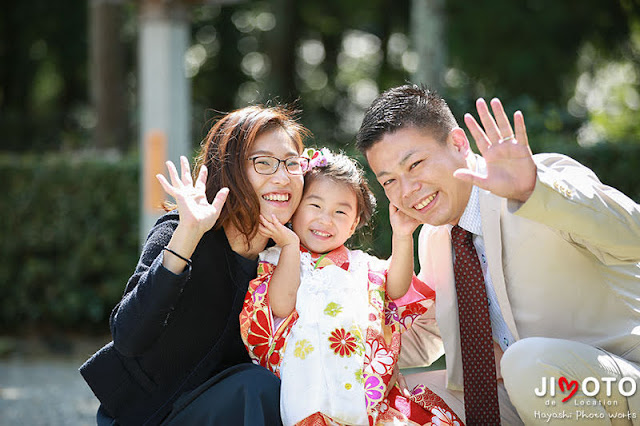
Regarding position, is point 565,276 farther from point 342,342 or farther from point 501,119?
point 342,342

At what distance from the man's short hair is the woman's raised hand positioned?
684 mm

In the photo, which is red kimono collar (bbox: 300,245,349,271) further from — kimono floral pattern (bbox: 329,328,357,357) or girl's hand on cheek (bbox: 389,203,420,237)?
kimono floral pattern (bbox: 329,328,357,357)

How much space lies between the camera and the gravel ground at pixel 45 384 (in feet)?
17.1

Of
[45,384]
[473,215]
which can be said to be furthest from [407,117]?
[45,384]

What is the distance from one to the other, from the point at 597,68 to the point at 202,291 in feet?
40.3

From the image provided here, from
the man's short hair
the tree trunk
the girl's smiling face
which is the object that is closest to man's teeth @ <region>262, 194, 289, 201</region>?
the girl's smiling face

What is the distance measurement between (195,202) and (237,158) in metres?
0.33

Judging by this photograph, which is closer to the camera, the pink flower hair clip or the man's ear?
the man's ear

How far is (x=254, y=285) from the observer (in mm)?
2932

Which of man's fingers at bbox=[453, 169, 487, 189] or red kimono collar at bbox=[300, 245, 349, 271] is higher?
man's fingers at bbox=[453, 169, 487, 189]

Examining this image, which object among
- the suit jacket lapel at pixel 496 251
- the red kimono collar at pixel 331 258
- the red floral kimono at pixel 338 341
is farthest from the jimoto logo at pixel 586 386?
the red kimono collar at pixel 331 258

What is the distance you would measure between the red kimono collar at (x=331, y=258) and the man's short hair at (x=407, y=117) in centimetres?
45

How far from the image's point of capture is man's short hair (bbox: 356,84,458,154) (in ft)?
9.87

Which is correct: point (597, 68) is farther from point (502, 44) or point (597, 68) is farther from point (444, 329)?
point (444, 329)
